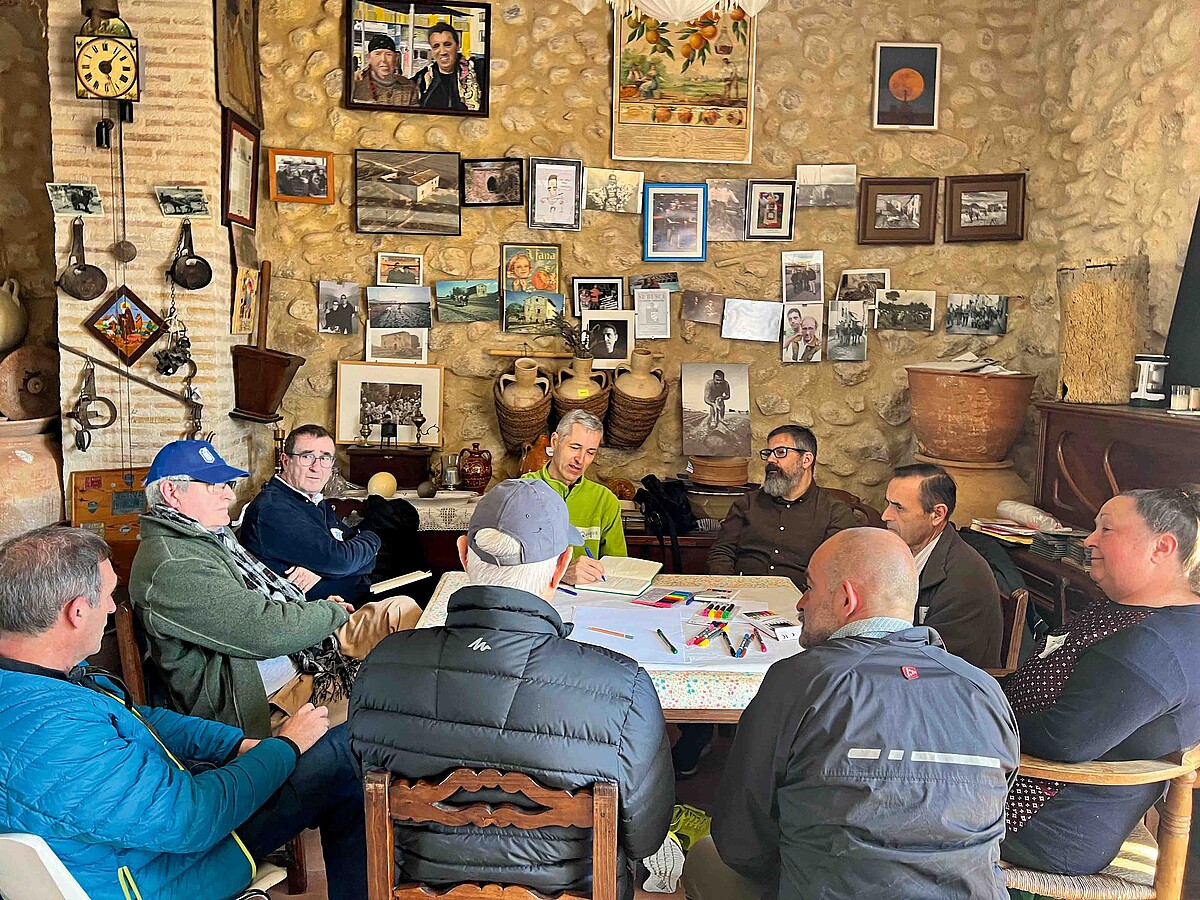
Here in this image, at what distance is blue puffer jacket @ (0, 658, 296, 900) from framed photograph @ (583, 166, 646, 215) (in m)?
3.76

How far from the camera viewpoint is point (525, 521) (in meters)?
1.99

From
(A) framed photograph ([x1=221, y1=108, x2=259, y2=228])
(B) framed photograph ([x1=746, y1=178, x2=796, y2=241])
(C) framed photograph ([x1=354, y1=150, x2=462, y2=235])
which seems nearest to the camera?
(A) framed photograph ([x1=221, y1=108, x2=259, y2=228])

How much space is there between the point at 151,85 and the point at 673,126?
8.15 ft

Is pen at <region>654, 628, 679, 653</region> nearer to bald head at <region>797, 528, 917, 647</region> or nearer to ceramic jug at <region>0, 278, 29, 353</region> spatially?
bald head at <region>797, 528, 917, 647</region>

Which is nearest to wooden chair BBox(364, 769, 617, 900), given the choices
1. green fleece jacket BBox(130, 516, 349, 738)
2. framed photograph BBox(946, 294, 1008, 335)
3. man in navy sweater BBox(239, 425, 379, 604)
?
green fleece jacket BBox(130, 516, 349, 738)

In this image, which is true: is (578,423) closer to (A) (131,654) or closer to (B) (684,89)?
(A) (131,654)

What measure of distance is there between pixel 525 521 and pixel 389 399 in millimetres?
3344

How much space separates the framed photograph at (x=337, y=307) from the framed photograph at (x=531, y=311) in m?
0.78

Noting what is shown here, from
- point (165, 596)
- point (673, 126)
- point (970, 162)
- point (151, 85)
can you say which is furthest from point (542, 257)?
point (165, 596)

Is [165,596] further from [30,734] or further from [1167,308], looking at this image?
[1167,308]

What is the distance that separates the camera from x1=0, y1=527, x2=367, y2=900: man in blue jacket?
1688mm

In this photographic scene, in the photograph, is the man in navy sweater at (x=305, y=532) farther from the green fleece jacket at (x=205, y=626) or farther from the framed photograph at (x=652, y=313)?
the framed photograph at (x=652, y=313)

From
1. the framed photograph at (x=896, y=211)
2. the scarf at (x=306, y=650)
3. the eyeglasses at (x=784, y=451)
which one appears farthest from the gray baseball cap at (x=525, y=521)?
the framed photograph at (x=896, y=211)

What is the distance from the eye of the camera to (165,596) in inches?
99.3
